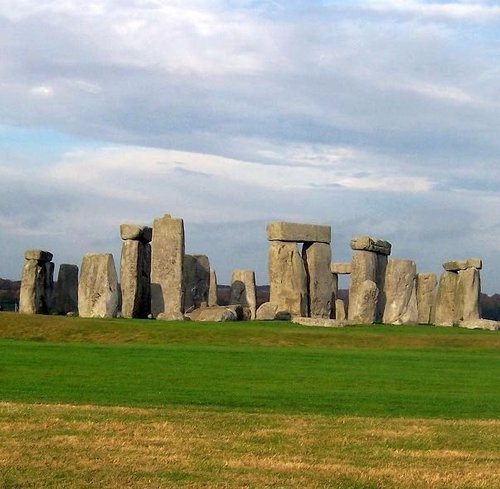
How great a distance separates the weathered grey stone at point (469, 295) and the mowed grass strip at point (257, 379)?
14609 millimetres

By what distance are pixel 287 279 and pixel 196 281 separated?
10.6ft

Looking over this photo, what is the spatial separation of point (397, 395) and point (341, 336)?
13040 mm

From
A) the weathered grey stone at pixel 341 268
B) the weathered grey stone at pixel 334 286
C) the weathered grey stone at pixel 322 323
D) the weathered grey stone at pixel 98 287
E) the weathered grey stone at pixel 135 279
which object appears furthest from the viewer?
the weathered grey stone at pixel 341 268

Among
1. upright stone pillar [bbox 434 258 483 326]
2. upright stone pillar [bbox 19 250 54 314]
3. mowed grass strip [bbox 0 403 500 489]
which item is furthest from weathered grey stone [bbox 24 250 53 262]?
mowed grass strip [bbox 0 403 500 489]

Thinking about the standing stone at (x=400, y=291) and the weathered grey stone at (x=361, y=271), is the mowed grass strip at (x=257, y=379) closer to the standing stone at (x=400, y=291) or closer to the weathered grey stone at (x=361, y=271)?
the weathered grey stone at (x=361, y=271)

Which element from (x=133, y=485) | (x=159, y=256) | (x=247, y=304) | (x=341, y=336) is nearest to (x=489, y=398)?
(x=133, y=485)

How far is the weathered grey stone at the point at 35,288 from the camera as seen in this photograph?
1352 inches

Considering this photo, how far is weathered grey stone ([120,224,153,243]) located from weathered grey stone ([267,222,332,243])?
4.75m

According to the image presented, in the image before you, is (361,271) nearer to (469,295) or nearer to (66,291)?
(469,295)

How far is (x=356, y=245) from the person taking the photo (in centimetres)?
3772

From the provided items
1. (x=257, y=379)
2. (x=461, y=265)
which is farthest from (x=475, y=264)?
(x=257, y=379)

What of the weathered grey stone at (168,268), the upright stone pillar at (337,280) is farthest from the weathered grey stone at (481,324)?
the weathered grey stone at (168,268)

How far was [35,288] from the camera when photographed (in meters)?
34.7

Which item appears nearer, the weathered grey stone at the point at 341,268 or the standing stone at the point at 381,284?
the standing stone at the point at 381,284
